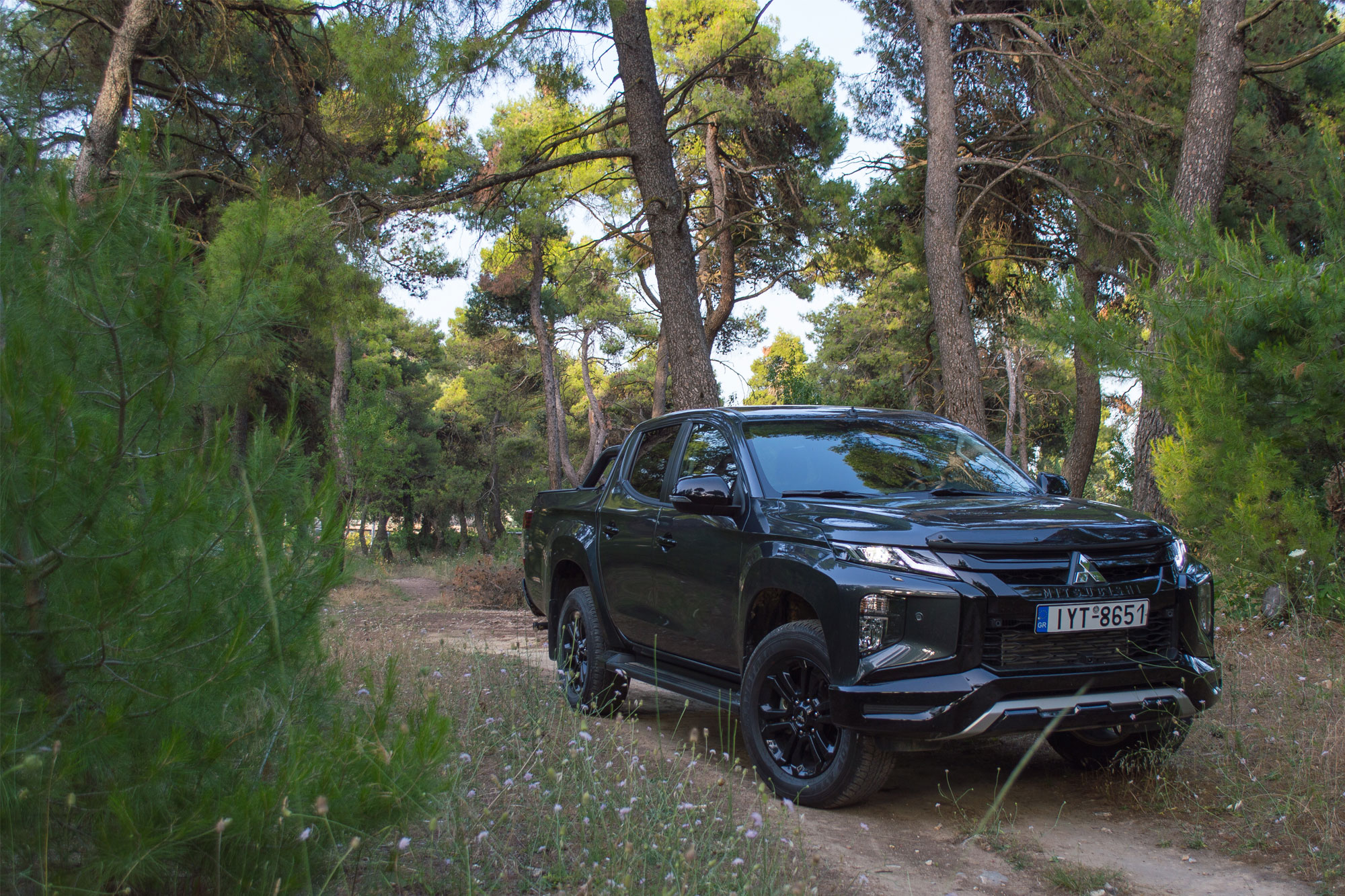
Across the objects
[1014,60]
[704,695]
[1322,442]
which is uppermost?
[1014,60]

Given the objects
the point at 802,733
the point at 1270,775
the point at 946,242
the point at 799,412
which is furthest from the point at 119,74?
the point at 1270,775

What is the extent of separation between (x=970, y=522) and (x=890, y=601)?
50 cm

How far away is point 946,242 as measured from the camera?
1322cm

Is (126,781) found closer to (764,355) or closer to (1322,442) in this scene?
(1322,442)

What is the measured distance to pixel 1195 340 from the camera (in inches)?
304

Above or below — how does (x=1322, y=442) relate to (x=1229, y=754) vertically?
above

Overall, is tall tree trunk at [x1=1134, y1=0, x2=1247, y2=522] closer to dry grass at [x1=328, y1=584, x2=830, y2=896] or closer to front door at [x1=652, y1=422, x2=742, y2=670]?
front door at [x1=652, y1=422, x2=742, y2=670]

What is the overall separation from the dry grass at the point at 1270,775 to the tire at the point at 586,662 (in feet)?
9.47

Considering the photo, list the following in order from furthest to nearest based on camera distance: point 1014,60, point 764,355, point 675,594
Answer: point 764,355 → point 1014,60 → point 675,594

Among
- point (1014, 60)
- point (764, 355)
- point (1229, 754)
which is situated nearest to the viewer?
point (1229, 754)

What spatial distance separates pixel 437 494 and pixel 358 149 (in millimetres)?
28046

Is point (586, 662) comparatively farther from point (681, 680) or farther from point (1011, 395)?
point (1011, 395)

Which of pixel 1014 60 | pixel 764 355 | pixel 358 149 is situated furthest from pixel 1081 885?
pixel 764 355

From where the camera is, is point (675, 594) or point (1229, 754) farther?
point (675, 594)
